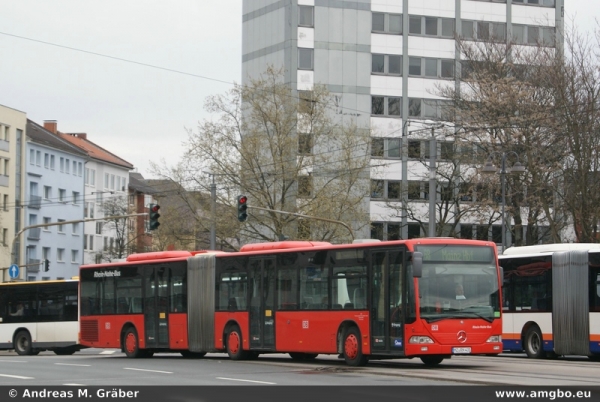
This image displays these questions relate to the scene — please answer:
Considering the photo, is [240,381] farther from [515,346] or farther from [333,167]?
[333,167]

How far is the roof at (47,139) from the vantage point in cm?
9912

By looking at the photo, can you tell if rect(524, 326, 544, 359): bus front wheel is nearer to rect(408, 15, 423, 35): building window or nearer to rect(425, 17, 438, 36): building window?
rect(408, 15, 423, 35): building window

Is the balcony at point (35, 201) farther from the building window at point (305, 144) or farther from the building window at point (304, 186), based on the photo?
the building window at point (304, 186)

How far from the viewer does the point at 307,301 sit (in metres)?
26.7

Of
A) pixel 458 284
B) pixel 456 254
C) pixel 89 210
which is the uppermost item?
pixel 89 210

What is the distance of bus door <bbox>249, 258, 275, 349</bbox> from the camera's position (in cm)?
2792

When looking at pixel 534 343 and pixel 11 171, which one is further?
pixel 11 171

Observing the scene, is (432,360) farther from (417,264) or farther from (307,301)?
(307,301)

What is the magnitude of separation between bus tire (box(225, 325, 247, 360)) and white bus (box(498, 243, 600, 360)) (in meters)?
7.42

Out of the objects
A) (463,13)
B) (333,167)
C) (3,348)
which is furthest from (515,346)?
(463,13)

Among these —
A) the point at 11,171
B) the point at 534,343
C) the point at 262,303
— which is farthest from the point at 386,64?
the point at 262,303

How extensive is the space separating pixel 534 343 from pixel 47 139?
255 feet

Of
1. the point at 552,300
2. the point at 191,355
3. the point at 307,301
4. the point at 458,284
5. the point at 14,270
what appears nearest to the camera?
the point at 458,284
